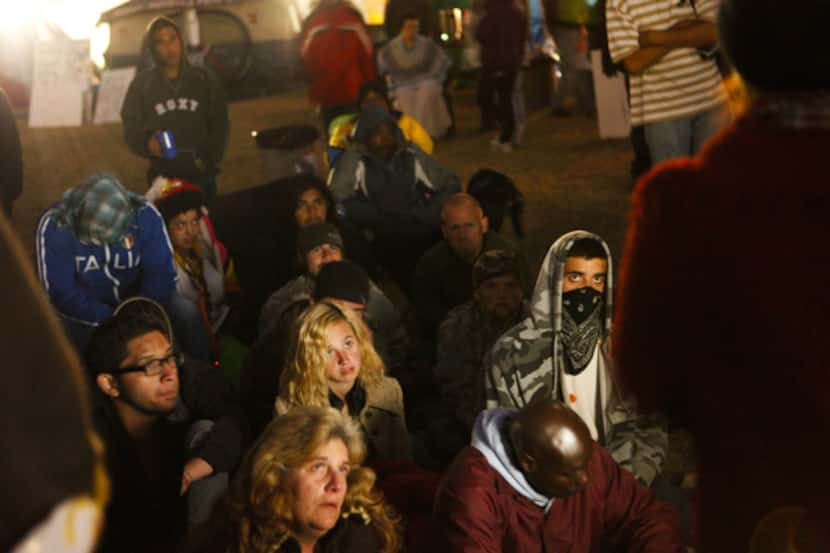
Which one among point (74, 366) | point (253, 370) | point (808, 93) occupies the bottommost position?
point (253, 370)

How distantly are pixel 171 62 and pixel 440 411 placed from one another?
3.48m

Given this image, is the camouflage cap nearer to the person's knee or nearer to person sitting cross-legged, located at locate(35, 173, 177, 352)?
the person's knee

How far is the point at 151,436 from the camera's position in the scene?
151 inches

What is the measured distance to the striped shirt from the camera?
462cm

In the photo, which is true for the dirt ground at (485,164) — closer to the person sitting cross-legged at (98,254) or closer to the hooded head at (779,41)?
the person sitting cross-legged at (98,254)

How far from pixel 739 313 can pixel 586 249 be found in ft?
7.55

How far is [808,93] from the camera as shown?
1443 millimetres

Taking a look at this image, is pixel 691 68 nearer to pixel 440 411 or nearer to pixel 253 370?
pixel 440 411

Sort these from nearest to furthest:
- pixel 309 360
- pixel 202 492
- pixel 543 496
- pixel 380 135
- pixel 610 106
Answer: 1. pixel 543 496
2. pixel 202 492
3. pixel 309 360
4. pixel 380 135
5. pixel 610 106

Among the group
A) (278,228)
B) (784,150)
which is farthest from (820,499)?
(278,228)

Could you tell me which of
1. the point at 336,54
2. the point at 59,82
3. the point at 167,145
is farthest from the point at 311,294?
the point at 59,82

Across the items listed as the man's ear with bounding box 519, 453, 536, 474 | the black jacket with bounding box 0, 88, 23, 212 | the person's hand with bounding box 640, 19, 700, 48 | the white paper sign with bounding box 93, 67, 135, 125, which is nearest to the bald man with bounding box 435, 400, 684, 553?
the man's ear with bounding box 519, 453, 536, 474

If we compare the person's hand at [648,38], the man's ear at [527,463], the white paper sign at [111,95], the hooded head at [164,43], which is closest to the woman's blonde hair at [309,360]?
the man's ear at [527,463]

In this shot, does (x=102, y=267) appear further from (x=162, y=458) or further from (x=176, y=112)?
(x=176, y=112)
